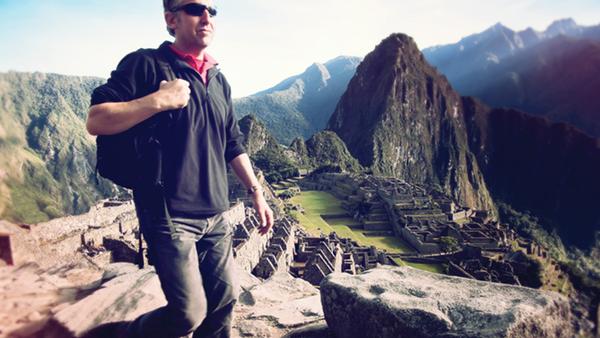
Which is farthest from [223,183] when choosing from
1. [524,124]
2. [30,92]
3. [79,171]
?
[524,124]

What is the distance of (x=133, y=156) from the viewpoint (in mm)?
2824

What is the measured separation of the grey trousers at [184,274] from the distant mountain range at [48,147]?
67730mm

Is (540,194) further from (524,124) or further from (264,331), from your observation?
(264,331)

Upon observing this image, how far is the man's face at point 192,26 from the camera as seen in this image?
3.20 metres

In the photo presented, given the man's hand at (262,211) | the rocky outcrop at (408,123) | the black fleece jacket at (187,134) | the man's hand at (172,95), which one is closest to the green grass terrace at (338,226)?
the man's hand at (262,211)

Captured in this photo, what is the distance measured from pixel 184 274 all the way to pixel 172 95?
125cm

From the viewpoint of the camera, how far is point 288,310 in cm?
582

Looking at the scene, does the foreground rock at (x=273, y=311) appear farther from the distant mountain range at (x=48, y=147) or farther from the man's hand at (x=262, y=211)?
the distant mountain range at (x=48, y=147)

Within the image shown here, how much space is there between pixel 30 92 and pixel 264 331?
138930mm

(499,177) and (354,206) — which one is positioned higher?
(354,206)

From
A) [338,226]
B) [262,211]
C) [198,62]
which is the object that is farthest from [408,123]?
[198,62]

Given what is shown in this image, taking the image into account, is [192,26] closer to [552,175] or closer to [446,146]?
[446,146]

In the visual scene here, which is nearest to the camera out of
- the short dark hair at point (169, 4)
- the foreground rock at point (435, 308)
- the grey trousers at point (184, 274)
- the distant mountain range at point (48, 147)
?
the grey trousers at point (184, 274)

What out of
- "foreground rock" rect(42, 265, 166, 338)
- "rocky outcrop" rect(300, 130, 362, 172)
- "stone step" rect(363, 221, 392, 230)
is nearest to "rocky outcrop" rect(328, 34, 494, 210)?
"rocky outcrop" rect(300, 130, 362, 172)
